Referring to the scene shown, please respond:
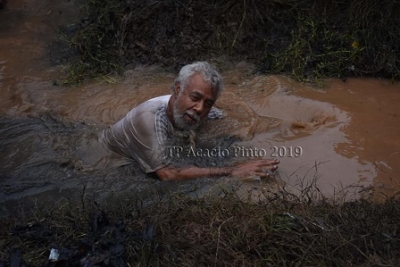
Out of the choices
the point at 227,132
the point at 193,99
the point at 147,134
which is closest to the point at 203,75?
the point at 193,99

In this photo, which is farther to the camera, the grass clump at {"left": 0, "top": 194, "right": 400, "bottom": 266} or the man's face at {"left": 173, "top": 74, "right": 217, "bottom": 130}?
the man's face at {"left": 173, "top": 74, "right": 217, "bottom": 130}

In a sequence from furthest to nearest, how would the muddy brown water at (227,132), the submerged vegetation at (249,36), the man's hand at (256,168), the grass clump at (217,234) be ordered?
1. the submerged vegetation at (249,36)
2. the muddy brown water at (227,132)
3. the man's hand at (256,168)
4. the grass clump at (217,234)

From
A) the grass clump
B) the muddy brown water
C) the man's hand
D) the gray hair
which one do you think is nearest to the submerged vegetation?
the muddy brown water

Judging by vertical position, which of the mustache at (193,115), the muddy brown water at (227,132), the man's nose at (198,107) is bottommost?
the muddy brown water at (227,132)

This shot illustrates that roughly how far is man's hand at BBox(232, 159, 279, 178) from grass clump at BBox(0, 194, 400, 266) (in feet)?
2.57

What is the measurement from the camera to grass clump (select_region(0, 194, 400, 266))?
3312 mm

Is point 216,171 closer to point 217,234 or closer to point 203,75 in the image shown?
point 203,75

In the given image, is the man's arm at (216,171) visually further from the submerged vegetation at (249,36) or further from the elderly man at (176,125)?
the submerged vegetation at (249,36)

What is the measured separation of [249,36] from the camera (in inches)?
281

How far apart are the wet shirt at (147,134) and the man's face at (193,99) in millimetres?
162

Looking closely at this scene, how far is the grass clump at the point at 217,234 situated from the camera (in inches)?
130

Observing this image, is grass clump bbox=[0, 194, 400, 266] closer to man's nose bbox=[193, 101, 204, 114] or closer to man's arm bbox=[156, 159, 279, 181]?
man's arm bbox=[156, 159, 279, 181]

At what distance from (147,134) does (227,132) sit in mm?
1232

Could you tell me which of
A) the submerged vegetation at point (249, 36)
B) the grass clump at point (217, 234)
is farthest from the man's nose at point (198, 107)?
the submerged vegetation at point (249, 36)
